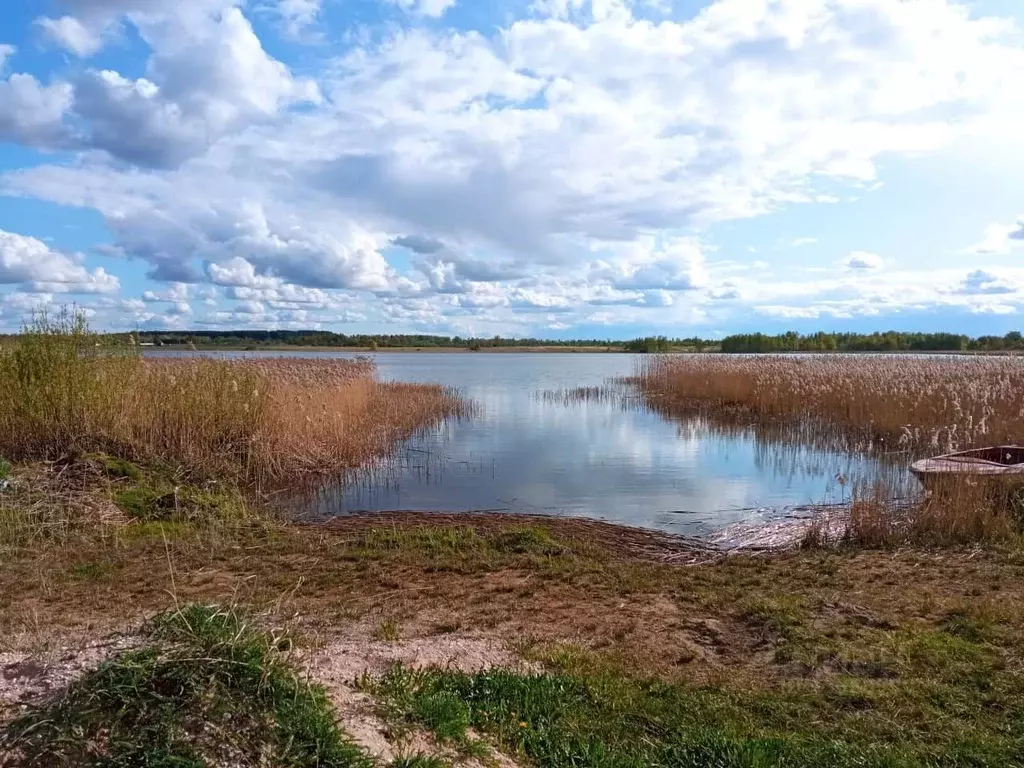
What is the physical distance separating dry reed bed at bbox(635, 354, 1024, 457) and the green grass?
9045 millimetres

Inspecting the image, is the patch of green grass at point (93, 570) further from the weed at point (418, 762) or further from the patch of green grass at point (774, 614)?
the patch of green grass at point (774, 614)

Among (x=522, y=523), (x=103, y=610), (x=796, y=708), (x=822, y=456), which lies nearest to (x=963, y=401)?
(x=822, y=456)

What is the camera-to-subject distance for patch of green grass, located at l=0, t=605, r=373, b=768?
257 cm

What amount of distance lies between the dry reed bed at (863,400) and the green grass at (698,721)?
9.05 meters

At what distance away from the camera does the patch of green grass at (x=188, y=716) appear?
2572 millimetres

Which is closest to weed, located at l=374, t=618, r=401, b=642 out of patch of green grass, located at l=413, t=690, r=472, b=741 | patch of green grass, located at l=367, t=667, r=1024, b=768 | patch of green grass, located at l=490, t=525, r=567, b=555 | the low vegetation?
the low vegetation

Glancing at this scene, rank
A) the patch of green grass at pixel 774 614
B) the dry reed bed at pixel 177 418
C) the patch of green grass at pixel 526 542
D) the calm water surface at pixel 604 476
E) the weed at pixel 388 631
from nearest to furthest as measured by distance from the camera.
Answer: the weed at pixel 388 631, the patch of green grass at pixel 774 614, the patch of green grass at pixel 526 542, the dry reed bed at pixel 177 418, the calm water surface at pixel 604 476

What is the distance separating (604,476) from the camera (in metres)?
12.4

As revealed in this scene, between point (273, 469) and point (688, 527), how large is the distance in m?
6.46

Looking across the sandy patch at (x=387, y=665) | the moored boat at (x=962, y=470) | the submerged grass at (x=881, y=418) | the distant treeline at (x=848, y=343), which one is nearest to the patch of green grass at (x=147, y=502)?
the sandy patch at (x=387, y=665)

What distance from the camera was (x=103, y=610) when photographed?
16.5 feet

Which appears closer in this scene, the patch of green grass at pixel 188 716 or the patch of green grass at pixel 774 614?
the patch of green grass at pixel 188 716

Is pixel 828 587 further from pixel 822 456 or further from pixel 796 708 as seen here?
pixel 822 456

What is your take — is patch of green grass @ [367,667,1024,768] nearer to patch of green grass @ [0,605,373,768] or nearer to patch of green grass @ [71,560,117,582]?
patch of green grass @ [0,605,373,768]
